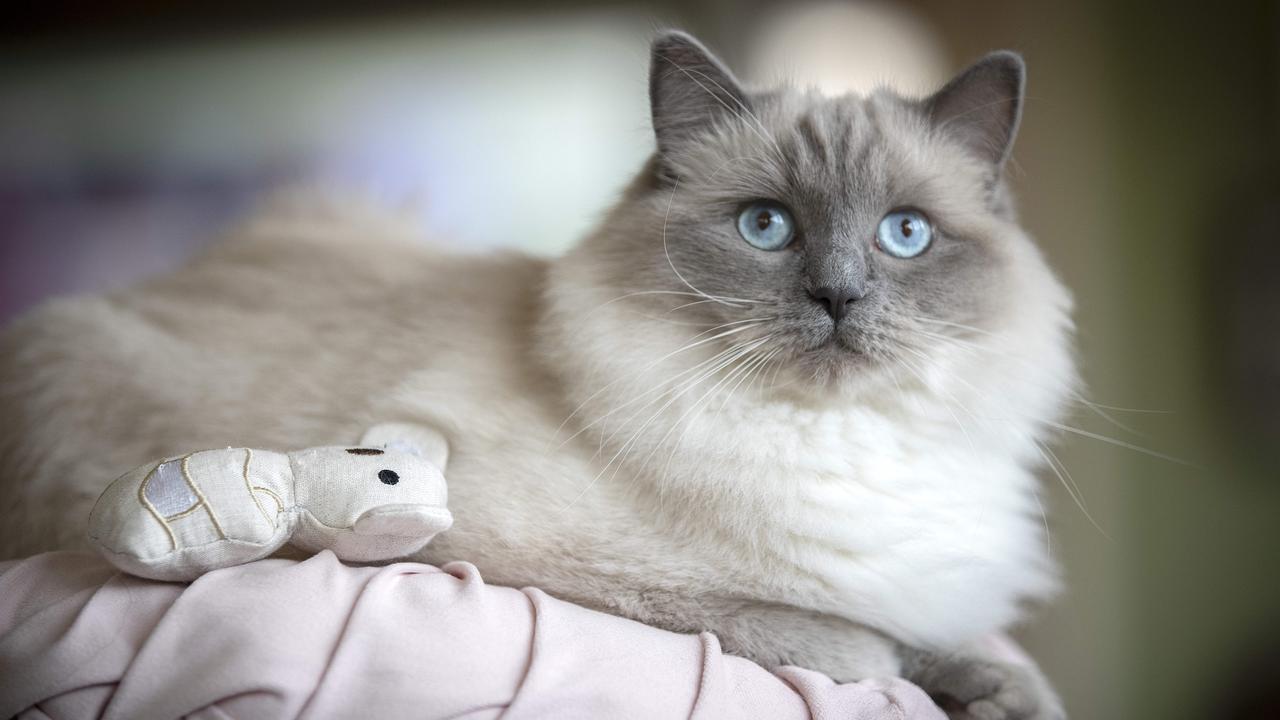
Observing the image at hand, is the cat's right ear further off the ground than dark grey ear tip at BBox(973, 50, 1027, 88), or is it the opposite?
dark grey ear tip at BBox(973, 50, 1027, 88)

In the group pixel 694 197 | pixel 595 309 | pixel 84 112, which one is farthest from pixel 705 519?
pixel 84 112

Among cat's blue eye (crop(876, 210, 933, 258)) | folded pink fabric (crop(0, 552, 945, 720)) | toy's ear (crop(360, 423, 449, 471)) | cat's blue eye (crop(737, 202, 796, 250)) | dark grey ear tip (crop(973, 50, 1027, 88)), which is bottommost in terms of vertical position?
folded pink fabric (crop(0, 552, 945, 720))

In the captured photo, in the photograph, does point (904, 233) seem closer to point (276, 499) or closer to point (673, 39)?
point (673, 39)

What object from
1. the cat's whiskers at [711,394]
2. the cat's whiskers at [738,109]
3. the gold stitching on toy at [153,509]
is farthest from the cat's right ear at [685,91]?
the gold stitching on toy at [153,509]

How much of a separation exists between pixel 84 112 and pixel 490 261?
2.29 meters

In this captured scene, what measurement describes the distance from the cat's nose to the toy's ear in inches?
A: 22.9

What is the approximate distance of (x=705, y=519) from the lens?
46.8 inches

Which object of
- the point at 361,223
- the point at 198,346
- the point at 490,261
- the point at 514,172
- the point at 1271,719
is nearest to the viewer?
the point at 198,346

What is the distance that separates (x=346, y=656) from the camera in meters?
0.96

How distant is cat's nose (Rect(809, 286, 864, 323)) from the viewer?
3.79ft

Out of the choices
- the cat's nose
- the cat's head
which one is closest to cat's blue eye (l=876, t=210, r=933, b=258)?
the cat's head

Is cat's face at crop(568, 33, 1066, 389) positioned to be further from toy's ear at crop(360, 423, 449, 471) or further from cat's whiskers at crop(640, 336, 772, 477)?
toy's ear at crop(360, 423, 449, 471)

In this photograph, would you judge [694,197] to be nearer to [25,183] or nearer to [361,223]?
[361,223]

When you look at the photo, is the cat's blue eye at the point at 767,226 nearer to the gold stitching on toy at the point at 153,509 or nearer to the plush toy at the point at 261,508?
the plush toy at the point at 261,508
